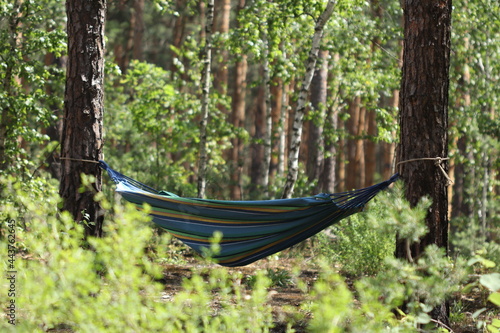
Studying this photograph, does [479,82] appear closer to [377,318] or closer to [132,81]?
[132,81]

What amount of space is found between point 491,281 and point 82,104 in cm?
265

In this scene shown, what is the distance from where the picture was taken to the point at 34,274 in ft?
6.85

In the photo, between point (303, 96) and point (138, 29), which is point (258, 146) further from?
point (303, 96)

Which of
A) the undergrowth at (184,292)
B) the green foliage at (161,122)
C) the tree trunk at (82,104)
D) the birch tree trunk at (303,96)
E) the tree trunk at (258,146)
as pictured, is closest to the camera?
the undergrowth at (184,292)

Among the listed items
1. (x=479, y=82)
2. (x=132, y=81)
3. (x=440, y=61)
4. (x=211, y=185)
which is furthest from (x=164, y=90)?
(x=440, y=61)

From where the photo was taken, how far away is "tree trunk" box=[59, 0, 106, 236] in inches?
141

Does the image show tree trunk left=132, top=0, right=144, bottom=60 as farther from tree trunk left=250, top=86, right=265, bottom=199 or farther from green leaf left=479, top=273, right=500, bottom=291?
green leaf left=479, top=273, right=500, bottom=291

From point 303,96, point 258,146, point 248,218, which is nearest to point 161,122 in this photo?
point 303,96

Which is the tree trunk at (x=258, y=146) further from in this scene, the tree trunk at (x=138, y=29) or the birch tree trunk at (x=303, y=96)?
the birch tree trunk at (x=303, y=96)

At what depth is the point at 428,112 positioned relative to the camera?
302cm

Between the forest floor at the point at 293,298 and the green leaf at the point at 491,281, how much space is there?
80 centimetres

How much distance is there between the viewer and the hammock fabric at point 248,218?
10.9ft

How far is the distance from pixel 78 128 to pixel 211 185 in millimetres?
6037

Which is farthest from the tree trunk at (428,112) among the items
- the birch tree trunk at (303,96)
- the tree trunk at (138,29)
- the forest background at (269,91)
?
the tree trunk at (138,29)
